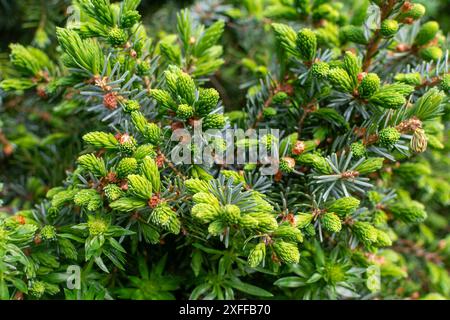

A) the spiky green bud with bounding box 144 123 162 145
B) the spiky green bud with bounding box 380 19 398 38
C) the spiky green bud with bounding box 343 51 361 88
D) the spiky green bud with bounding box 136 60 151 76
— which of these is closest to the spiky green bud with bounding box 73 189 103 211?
the spiky green bud with bounding box 144 123 162 145

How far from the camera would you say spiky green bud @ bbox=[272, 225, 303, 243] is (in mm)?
790

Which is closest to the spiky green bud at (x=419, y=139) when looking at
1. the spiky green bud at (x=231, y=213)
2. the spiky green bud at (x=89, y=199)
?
the spiky green bud at (x=231, y=213)

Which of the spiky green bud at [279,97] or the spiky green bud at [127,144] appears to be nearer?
the spiky green bud at [127,144]

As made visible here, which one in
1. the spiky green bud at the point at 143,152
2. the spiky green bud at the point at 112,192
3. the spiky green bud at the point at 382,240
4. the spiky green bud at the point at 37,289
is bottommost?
the spiky green bud at the point at 37,289

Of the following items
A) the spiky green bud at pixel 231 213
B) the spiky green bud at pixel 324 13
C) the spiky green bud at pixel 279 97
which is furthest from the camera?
the spiky green bud at pixel 324 13

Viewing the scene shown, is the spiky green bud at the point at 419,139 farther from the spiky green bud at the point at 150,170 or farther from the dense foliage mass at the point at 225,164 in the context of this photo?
the spiky green bud at the point at 150,170

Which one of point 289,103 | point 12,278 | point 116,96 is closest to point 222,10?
point 289,103

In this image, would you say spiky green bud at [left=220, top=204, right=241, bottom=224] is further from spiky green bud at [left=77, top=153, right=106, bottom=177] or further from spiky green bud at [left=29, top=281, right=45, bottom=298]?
spiky green bud at [left=29, top=281, right=45, bottom=298]

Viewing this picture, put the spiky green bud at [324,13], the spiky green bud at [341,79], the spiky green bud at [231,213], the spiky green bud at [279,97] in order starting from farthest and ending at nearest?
the spiky green bud at [324,13], the spiky green bud at [279,97], the spiky green bud at [341,79], the spiky green bud at [231,213]

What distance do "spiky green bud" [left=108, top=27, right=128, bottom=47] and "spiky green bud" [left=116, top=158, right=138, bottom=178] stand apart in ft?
0.70

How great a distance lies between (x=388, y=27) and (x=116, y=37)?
1.57ft

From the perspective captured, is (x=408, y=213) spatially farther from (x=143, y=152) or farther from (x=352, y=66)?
(x=143, y=152)

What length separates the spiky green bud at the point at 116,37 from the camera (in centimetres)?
85

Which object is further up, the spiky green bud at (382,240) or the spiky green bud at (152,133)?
the spiky green bud at (152,133)
